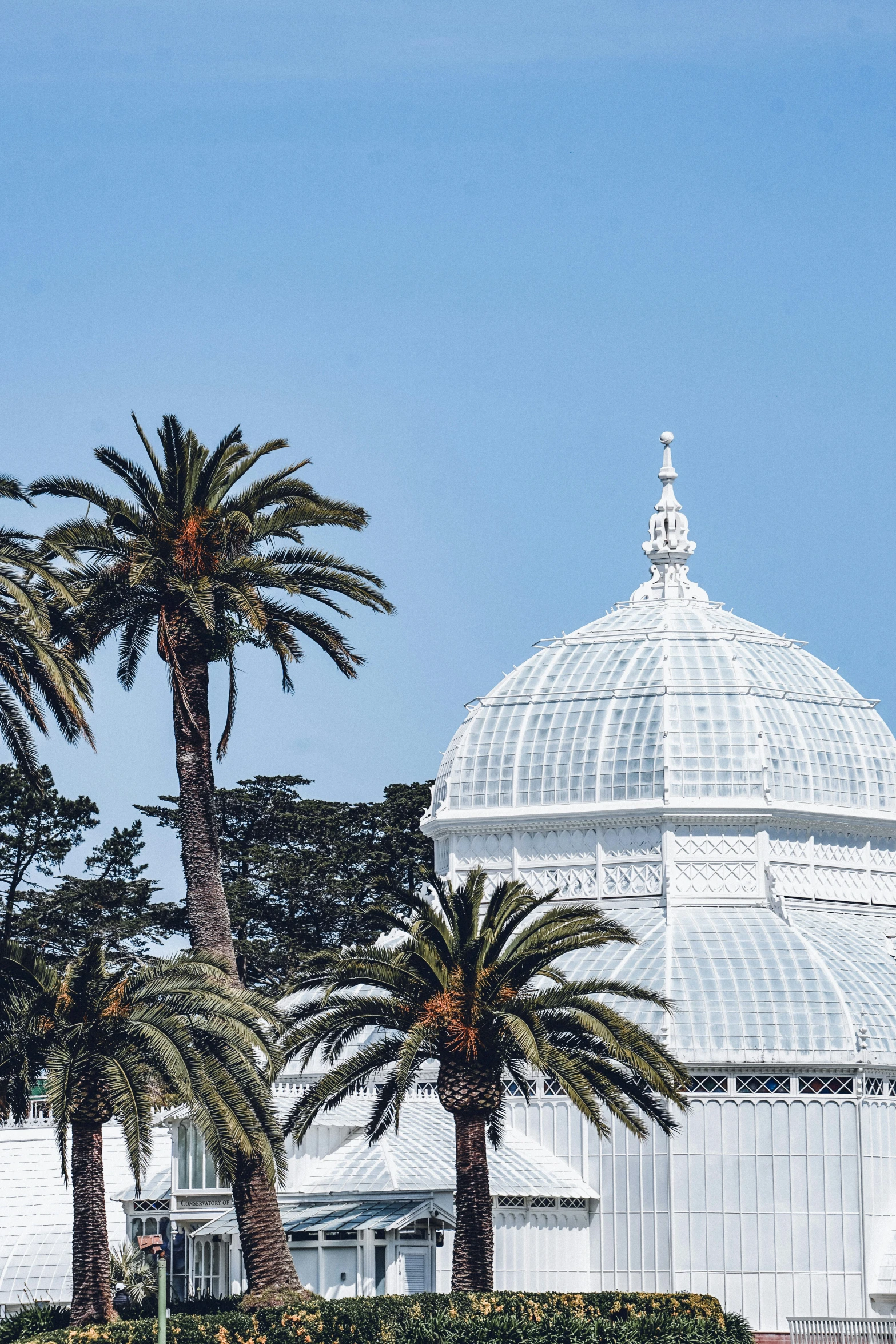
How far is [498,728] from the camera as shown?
191 ft

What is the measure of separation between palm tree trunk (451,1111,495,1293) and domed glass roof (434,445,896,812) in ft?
56.5

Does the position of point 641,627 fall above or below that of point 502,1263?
above

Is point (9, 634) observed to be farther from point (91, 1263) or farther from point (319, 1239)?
point (319, 1239)

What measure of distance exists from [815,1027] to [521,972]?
11.1 metres

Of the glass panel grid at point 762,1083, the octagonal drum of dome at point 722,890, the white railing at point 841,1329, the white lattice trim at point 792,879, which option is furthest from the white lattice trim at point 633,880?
the white railing at point 841,1329

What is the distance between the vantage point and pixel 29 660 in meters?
37.4

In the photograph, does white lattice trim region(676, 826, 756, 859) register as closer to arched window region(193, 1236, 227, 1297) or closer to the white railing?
the white railing

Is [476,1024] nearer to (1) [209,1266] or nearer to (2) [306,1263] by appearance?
(2) [306,1263]

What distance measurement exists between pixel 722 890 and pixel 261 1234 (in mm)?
18278

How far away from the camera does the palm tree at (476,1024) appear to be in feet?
126

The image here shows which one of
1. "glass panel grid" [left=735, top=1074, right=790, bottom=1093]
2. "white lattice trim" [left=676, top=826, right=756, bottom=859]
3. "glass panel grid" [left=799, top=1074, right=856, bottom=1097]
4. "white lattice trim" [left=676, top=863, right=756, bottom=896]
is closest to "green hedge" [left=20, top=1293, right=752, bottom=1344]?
"glass panel grid" [left=735, top=1074, right=790, bottom=1093]

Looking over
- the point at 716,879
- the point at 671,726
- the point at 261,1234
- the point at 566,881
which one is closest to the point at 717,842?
the point at 716,879

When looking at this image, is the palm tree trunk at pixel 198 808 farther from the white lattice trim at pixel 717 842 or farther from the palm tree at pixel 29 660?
the white lattice trim at pixel 717 842

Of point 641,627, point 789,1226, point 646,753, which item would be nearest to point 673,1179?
point 789,1226
